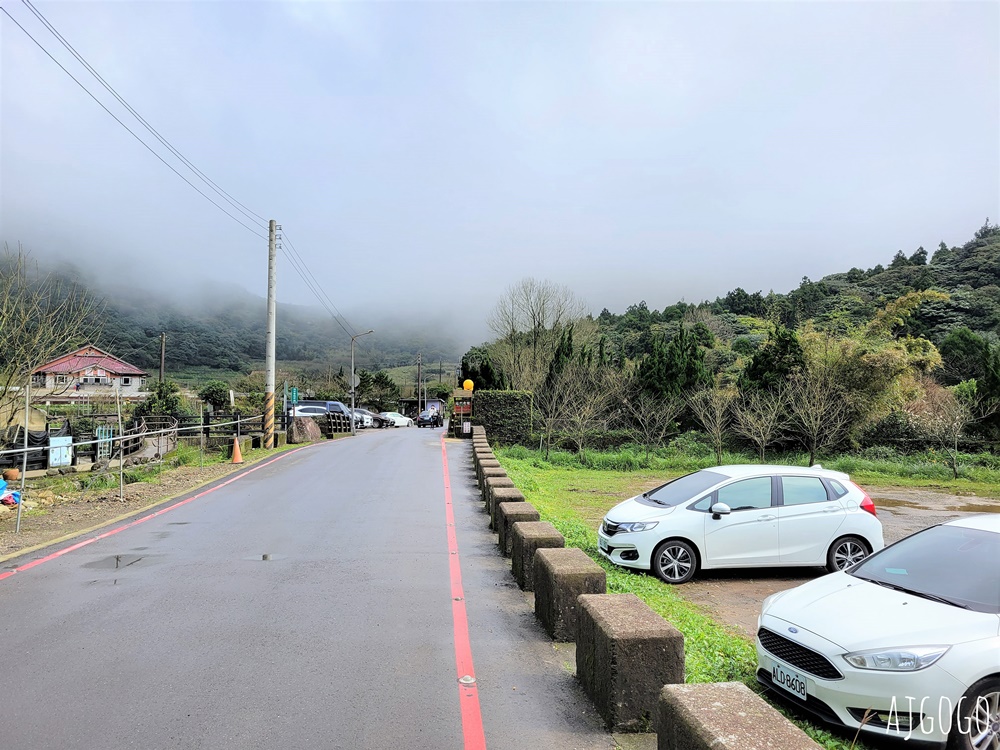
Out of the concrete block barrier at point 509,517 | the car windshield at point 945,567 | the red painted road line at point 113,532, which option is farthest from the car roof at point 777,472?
the red painted road line at point 113,532

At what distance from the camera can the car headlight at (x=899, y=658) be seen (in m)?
3.92

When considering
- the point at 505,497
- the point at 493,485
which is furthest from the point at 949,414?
the point at 505,497

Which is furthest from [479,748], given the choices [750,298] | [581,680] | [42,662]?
[750,298]

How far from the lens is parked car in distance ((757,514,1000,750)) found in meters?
3.82

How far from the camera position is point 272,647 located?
5168mm

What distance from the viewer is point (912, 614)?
4.33 meters

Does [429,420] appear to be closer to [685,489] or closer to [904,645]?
[685,489]

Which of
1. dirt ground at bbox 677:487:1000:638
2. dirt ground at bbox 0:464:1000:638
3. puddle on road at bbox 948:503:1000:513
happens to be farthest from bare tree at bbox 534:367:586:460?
dirt ground at bbox 677:487:1000:638

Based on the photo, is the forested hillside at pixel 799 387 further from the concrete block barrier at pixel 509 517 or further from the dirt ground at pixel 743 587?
the concrete block barrier at pixel 509 517

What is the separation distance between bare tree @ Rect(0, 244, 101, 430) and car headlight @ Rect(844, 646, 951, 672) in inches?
605

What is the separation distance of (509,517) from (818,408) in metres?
20.7

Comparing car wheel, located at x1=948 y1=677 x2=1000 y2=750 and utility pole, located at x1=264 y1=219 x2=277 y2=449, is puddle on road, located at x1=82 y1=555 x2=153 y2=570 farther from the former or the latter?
utility pole, located at x1=264 y1=219 x2=277 y2=449

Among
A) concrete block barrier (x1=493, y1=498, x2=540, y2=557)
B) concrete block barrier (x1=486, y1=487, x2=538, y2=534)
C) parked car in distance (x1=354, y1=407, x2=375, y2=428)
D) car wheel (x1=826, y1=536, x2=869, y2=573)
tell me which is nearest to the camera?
concrete block barrier (x1=493, y1=498, x2=540, y2=557)

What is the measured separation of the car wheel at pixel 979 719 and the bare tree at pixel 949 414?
23866mm
